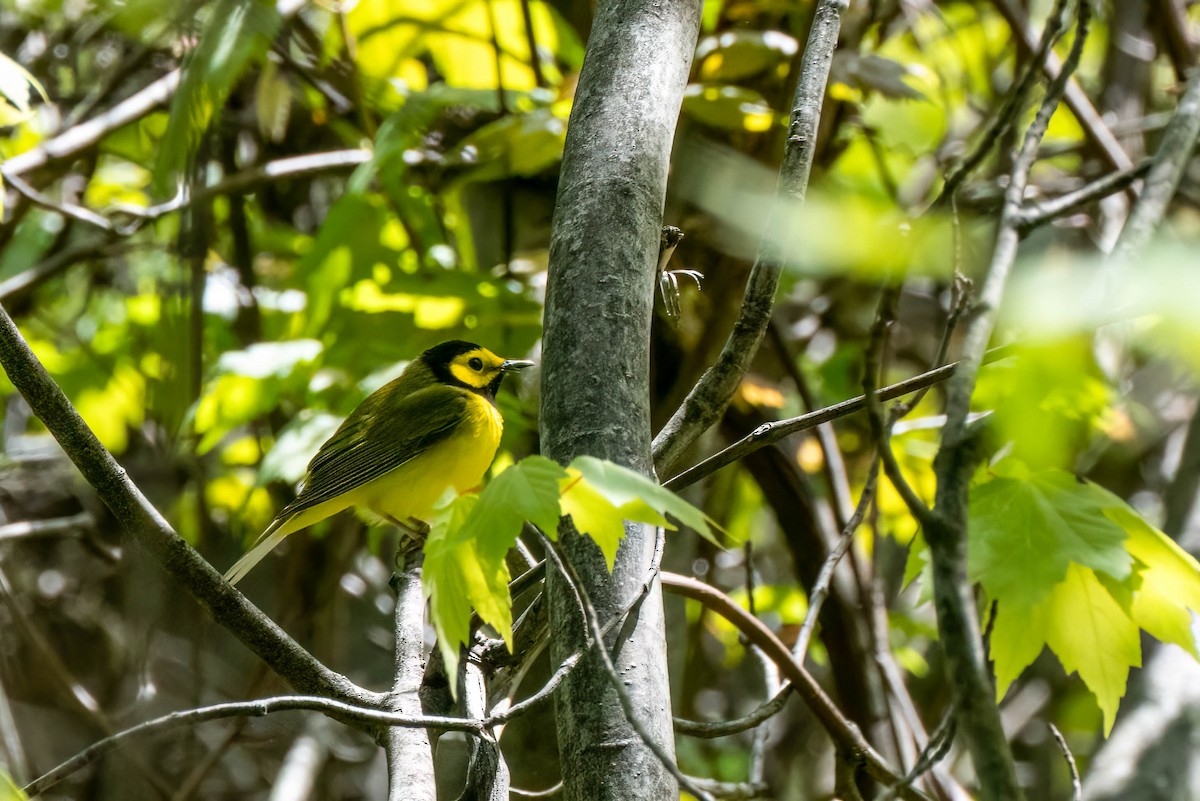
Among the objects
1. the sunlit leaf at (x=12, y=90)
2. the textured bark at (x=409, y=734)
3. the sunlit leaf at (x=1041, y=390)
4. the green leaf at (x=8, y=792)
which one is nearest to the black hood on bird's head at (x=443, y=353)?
the sunlit leaf at (x=12, y=90)

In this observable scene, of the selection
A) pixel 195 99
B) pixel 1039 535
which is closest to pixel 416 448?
pixel 195 99

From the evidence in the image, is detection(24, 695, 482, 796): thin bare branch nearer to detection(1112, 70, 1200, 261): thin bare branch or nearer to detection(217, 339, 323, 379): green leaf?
detection(1112, 70, 1200, 261): thin bare branch

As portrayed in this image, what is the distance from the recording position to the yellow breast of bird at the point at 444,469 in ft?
12.0

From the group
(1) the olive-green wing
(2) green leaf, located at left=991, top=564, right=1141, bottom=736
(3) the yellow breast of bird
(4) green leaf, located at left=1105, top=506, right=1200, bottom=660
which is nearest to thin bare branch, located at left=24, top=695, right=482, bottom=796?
(2) green leaf, located at left=991, top=564, right=1141, bottom=736

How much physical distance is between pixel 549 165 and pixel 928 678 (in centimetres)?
299

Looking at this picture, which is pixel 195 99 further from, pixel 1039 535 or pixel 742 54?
pixel 742 54

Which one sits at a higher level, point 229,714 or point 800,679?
point 800,679

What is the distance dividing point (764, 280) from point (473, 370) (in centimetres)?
230

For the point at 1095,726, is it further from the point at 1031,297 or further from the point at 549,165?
the point at 1031,297

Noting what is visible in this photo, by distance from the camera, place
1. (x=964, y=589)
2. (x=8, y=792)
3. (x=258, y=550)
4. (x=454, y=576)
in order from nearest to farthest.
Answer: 1. (x=964, y=589)
2. (x=8, y=792)
3. (x=454, y=576)
4. (x=258, y=550)

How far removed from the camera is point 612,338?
1.58 m

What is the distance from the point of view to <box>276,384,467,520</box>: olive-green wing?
349 cm

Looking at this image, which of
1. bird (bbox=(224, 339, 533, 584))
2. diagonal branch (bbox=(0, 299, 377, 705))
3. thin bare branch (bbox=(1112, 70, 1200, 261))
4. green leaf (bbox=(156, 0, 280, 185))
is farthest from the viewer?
bird (bbox=(224, 339, 533, 584))

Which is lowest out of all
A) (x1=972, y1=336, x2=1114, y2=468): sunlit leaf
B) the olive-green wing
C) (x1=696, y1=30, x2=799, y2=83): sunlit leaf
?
(x1=972, y1=336, x2=1114, y2=468): sunlit leaf
